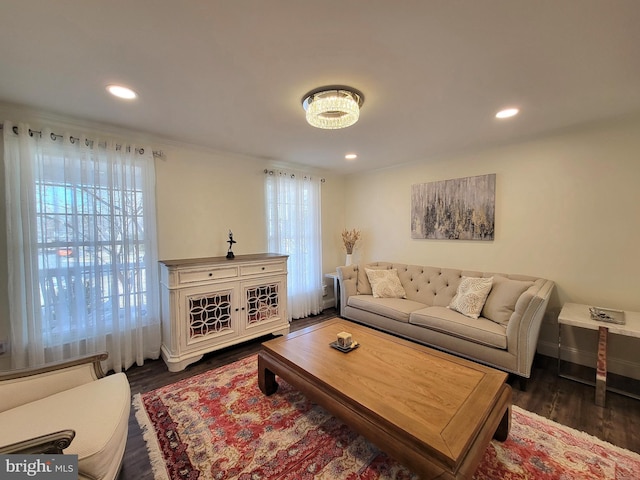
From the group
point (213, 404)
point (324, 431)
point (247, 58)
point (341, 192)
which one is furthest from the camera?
point (341, 192)

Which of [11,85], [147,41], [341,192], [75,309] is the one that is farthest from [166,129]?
[341,192]

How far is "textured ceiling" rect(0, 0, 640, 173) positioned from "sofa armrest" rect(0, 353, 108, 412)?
172 centimetres

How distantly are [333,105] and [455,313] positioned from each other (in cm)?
232

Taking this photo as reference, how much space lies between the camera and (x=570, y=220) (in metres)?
2.52

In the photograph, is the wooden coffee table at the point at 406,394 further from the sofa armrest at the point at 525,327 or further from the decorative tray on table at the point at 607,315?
the decorative tray on table at the point at 607,315

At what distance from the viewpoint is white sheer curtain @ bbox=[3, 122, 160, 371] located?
2031mm

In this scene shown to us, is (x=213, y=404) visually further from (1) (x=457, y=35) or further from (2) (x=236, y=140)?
(1) (x=457, y=35)

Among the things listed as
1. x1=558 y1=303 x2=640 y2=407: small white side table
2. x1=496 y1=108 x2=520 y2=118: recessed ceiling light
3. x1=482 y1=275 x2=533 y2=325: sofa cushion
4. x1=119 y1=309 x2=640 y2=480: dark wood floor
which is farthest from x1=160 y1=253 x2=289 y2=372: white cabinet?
x1=558 y1=303 x2=640 y2=407: small white side table

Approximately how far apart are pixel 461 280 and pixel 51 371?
3.45m

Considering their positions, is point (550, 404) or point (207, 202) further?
point (207, 202)

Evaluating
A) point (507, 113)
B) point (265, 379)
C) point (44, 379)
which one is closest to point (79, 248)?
point (44, 379)

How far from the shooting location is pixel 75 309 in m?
2.24

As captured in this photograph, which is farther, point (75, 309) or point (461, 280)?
A: point (461, 280)

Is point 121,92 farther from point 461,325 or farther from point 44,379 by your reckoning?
point 461,325
